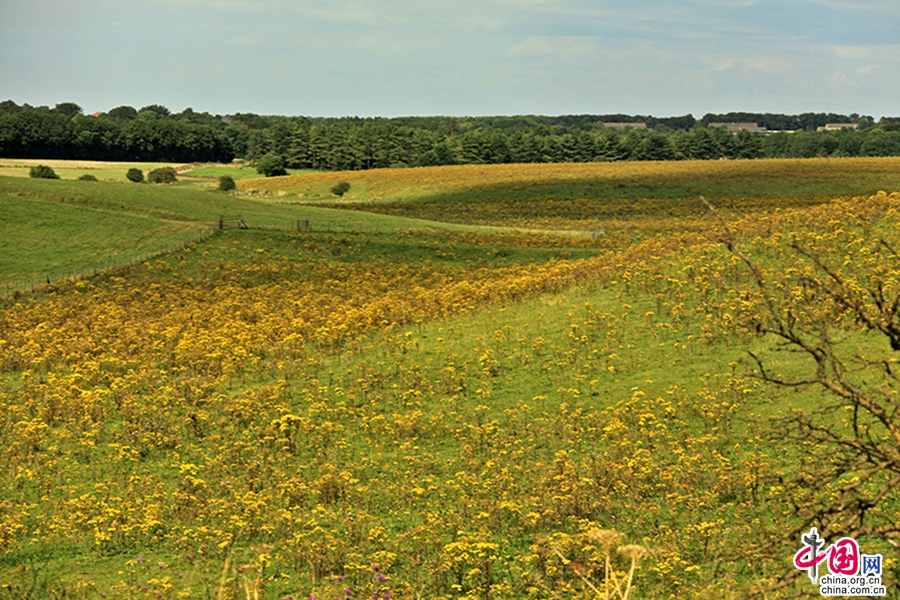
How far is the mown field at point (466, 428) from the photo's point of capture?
40.6 feet

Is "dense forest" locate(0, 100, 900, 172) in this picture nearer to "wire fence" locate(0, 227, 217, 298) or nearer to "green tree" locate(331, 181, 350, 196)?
"green tree" locate(331, 181, 350, 196)

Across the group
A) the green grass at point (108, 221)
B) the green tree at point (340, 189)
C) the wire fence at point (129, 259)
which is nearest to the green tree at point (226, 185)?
the green tree at point (340, 189)

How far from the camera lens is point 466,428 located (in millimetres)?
20938

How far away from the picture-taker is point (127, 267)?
5006cm

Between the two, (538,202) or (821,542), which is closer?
(821,542)

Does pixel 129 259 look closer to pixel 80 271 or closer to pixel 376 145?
pixel 80 271

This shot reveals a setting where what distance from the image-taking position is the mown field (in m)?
12.4

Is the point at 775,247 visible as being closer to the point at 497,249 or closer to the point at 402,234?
the point at 497,249

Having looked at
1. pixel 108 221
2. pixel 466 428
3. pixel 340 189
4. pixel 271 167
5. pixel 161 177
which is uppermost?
pixel 271 167

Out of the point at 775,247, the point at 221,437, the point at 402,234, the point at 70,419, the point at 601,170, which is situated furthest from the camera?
the point at 601,170

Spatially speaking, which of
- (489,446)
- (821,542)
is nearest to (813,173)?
(489,446)

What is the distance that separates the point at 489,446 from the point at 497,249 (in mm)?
39683

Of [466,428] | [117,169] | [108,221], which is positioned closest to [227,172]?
[117,169]

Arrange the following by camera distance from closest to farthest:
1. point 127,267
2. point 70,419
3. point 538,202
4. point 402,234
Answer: point 70,419 < point 127,267 < point 402,234 < point 538,202
